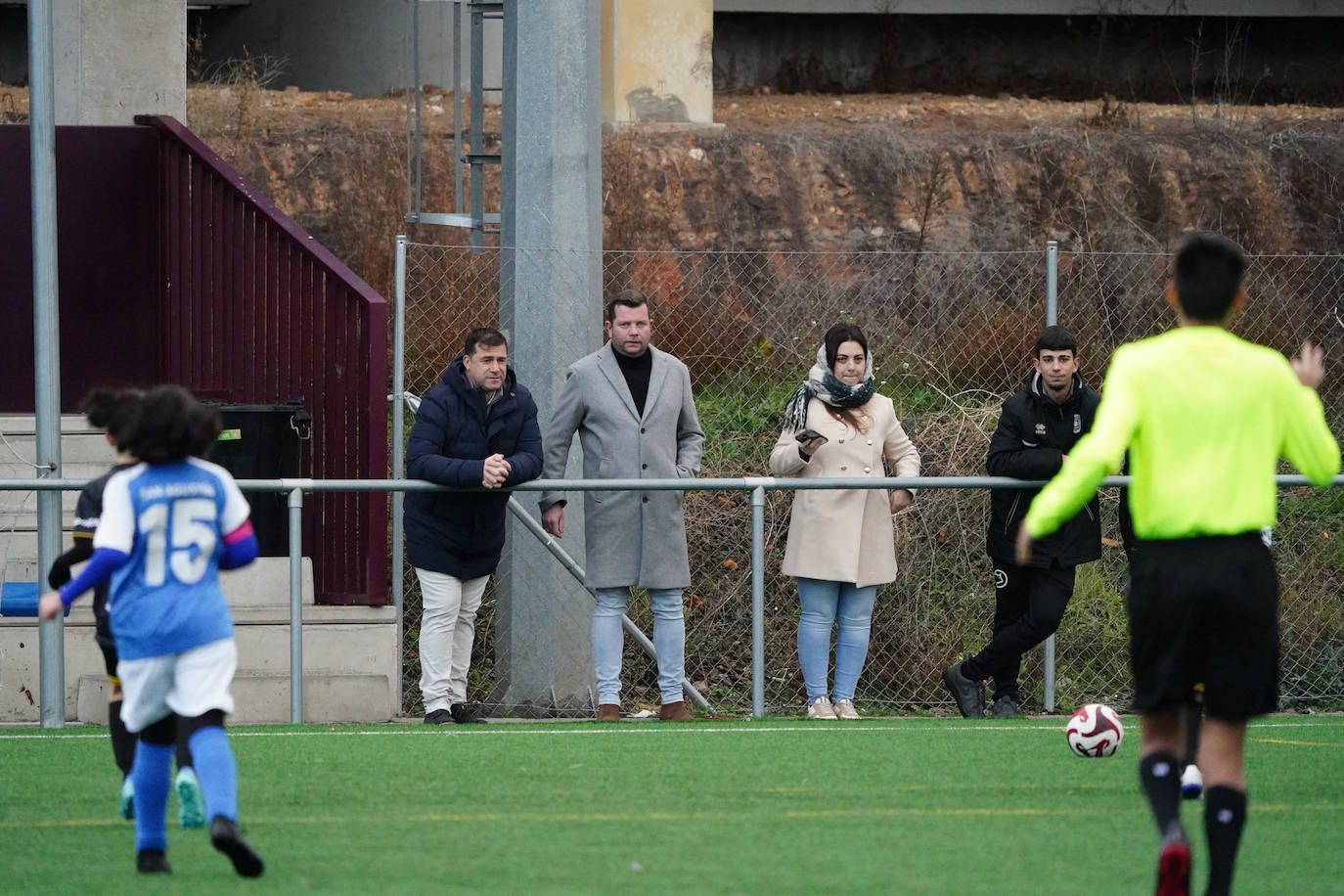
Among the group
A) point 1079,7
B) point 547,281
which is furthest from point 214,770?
point 1079,7

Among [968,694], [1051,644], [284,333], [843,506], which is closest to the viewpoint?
[843,506]

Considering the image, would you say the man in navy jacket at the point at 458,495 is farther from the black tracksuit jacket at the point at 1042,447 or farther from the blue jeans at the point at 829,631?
the black tracksuit jacket at the point at 1042,447

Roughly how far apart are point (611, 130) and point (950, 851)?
1460cm

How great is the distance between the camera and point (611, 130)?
19.6 metres

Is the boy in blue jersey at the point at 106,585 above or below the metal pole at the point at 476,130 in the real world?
below

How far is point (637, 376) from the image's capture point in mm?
9531

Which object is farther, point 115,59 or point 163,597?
point 115,59

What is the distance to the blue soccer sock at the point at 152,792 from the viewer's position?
5.23m

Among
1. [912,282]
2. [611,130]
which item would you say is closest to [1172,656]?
[912,282]

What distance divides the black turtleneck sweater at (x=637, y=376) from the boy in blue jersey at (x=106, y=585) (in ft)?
11.8

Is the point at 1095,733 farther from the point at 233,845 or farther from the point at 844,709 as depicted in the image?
the point at 233,845

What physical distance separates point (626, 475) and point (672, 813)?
3.22 m

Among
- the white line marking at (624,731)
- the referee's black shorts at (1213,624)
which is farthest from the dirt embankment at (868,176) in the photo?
the referee's black shorts at (1213,624)

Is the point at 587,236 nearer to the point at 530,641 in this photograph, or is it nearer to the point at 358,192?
the point at 530,641
